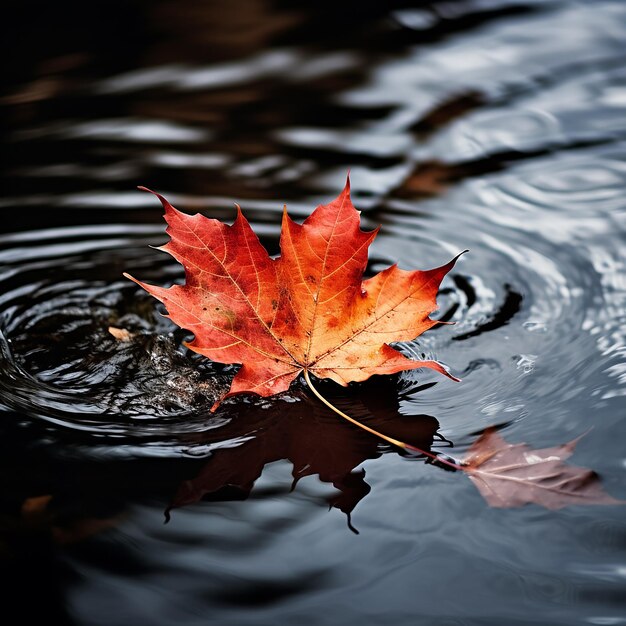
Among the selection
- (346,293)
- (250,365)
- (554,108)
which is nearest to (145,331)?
(250,365)

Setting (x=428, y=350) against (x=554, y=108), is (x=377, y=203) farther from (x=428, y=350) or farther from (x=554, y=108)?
(x=554, y=108)

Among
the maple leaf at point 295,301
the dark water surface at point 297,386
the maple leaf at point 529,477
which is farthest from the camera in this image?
the maple leaf at point 295,301

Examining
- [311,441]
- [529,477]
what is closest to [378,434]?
[311,441]

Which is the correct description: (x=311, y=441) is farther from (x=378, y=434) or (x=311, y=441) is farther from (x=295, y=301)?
(x=295, y=301)

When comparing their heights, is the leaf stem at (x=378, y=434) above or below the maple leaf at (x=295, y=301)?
below

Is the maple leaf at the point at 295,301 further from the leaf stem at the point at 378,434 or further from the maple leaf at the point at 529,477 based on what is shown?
the maple leaf at the point at 529,477

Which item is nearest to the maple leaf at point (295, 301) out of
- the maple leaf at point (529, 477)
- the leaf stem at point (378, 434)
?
the leaf stem at point (378, 434)

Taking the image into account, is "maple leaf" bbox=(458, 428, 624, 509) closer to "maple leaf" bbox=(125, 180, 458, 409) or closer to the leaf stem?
the leaf stem
